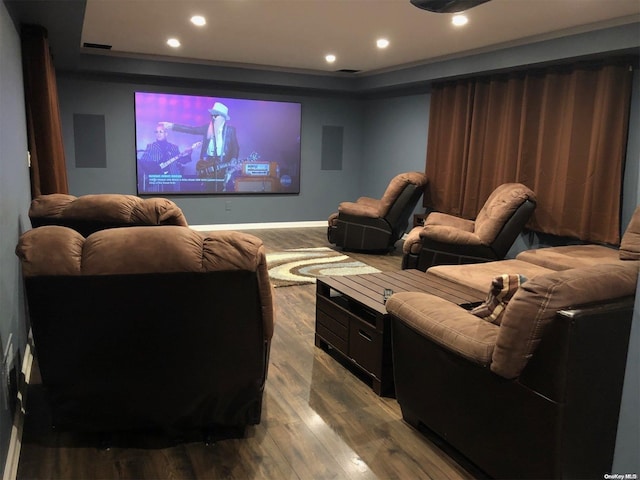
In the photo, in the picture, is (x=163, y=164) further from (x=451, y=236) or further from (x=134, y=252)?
(x=134, y=252)

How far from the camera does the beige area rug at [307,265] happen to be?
17.0 ft

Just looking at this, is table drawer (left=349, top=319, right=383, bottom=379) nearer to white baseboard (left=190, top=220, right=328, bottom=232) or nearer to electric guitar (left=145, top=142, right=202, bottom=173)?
white baseboard (left=190, top=220, right=328, bottom=232)

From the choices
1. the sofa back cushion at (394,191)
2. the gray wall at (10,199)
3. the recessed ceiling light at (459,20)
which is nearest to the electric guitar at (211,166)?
the sofa back cushion at (394,191)

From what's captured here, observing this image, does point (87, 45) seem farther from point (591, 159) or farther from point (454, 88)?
point (591, 159)

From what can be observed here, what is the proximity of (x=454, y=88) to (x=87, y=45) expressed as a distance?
4.57m

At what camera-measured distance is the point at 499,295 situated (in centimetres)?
208

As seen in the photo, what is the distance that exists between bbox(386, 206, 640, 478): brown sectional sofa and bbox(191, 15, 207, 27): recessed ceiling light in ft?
12.4

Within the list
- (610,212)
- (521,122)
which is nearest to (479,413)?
(610,212)

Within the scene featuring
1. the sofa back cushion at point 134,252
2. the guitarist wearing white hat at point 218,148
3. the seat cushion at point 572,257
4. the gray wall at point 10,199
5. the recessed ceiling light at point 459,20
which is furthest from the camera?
the guitarist wearing white hat at point 218,148

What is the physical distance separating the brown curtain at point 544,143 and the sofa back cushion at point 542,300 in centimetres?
344

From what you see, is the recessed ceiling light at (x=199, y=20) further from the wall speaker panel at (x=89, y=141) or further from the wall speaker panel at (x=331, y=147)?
the wall speaker panel at (x=331, y=147)

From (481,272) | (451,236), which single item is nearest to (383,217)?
(451,236)

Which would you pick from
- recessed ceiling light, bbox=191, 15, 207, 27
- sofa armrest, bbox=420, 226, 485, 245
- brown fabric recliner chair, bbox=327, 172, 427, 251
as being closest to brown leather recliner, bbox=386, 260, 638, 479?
sofa armrest, bbox=420, 226, 485, 245

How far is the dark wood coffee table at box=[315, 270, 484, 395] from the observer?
9.17 ft
